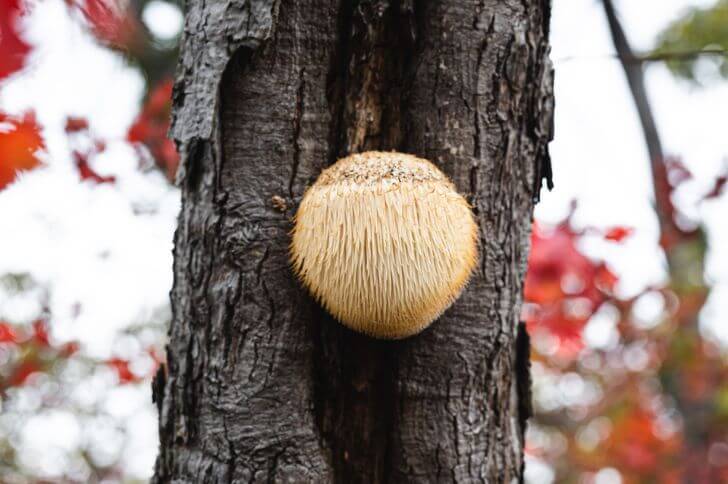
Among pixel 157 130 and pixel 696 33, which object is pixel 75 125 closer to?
pixel 157 130

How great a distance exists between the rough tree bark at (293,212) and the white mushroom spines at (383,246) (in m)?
0.17

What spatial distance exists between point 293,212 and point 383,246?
0.35 metres

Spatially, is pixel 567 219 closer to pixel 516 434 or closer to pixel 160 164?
pixel 516 434

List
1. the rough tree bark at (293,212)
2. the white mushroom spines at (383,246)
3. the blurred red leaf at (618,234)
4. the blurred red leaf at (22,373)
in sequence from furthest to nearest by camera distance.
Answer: the blurred red leaf at (22,373)
the blurred red leaf at (618,234)
the rough tree bark at (293,212)
the white mushroom spines at (383,246)

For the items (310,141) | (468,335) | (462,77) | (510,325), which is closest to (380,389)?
(468,335)

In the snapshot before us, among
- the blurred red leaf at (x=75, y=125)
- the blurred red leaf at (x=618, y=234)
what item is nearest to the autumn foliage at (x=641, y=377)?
the blurred red leaf at (x=618, y=234)

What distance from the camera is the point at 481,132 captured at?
1855 mm

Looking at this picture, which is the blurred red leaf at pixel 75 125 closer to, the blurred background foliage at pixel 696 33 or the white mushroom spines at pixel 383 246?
the white mushroom spines at pixel 383 246

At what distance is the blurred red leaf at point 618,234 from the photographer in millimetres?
3518

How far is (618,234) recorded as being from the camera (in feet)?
11.6

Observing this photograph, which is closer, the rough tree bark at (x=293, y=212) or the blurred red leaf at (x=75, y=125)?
the rough tree bark at (x=293, y=212)

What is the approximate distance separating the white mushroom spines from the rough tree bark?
0.17 metres

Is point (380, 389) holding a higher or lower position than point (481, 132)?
lower

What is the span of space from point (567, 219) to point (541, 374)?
7441mm
